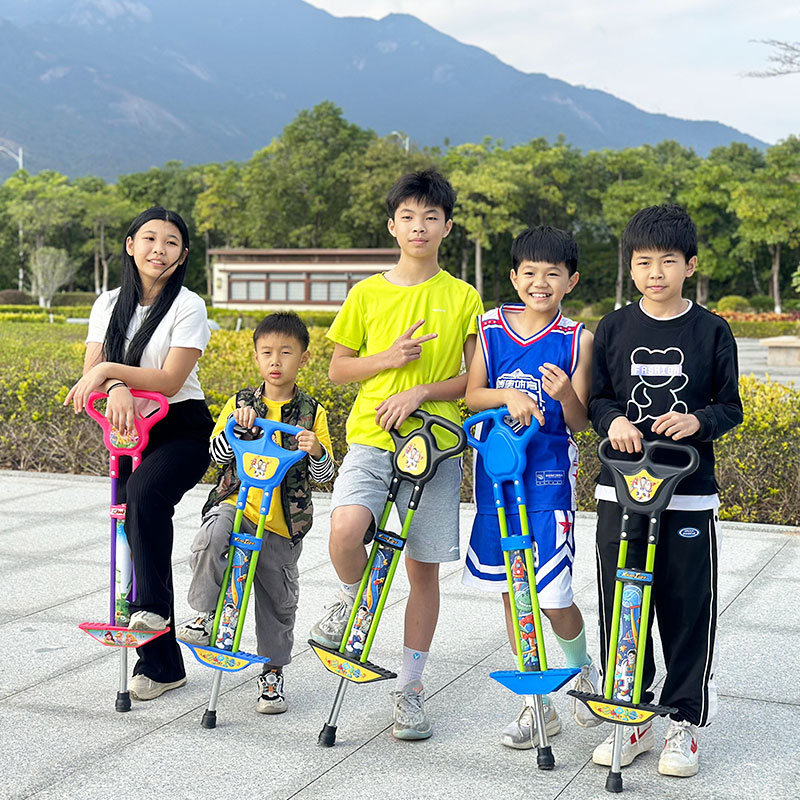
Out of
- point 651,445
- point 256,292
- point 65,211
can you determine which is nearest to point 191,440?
point 651,445

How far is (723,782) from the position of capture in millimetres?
2641

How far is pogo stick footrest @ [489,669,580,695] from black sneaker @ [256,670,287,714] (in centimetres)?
78

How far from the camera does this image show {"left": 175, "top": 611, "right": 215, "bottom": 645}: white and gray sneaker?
297cm

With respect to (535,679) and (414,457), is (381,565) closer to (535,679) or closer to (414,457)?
(414,457)

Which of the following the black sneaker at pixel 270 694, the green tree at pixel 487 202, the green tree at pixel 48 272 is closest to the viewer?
the black sneaker at pixel 270 694

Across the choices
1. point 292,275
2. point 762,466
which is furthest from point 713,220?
point 762,466

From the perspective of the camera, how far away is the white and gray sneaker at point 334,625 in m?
2.88

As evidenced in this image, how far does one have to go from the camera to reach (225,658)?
2914mm

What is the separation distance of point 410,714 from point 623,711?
0.66 metres

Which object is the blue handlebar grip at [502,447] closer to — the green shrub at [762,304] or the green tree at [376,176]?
the green shrub at [762,304]

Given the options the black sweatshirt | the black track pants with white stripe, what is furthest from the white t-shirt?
the black track pants with white stripe

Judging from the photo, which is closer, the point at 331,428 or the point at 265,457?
the point at 265,457

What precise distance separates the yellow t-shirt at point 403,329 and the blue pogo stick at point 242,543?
0.23m

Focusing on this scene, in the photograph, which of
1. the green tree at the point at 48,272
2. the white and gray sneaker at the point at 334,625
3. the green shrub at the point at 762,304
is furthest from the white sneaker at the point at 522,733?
the green tree at the point at 48,272
